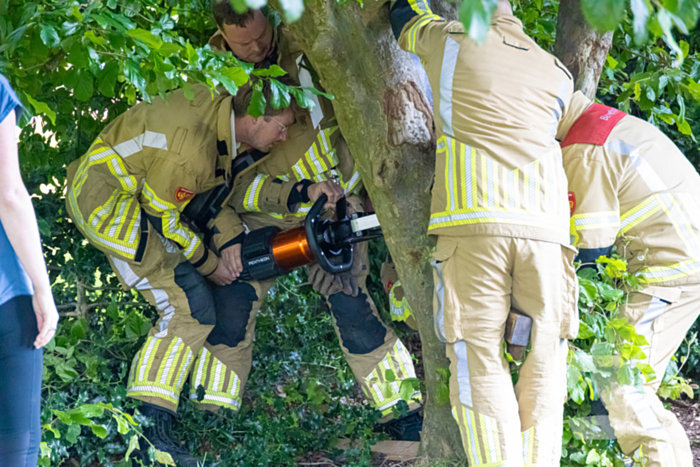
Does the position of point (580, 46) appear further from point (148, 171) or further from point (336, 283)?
point (148, 171)

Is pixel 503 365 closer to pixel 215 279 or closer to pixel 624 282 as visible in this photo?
pixel 624 282

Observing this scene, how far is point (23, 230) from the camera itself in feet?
5.19

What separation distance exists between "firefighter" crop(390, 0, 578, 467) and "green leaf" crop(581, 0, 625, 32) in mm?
1455

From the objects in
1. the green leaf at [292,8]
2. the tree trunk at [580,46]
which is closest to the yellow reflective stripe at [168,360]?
the tree trunk at [580,46]

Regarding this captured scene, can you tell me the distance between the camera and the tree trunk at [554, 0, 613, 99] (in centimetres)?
288

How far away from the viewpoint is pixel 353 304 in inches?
132

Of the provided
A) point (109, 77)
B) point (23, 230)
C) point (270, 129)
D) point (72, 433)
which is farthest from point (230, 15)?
point (72, 433)

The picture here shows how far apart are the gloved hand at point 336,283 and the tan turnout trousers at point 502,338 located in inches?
44.2

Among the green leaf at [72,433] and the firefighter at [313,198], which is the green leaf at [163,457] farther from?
the firefighter at [313,198]

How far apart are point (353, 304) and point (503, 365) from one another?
1.22 metres

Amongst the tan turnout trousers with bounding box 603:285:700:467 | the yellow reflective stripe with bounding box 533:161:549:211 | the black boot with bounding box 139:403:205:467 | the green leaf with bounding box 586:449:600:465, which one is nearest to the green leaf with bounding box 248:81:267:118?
the yellow reflective stripe with bounding box 533:161:549:211

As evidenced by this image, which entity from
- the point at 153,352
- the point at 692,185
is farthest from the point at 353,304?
the point at 692,185

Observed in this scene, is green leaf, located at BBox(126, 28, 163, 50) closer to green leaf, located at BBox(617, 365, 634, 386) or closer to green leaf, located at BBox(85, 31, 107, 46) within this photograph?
green leaf, located at BBox(85, 31, 107, 46)

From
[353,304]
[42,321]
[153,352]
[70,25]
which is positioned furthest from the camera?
[353,304]
